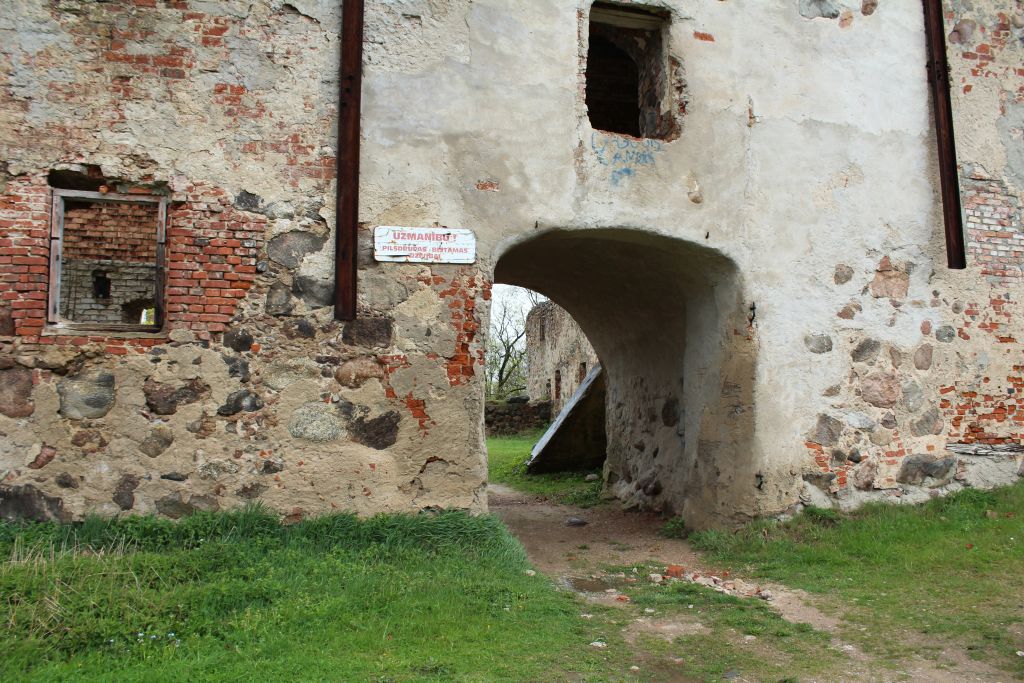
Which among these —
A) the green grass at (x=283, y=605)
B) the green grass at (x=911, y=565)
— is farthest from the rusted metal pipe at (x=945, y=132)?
the green grass at (x=283, y=605)

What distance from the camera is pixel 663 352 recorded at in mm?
8398

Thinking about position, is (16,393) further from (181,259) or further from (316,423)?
(316,423)

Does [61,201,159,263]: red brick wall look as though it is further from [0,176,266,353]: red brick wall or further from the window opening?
the window opening

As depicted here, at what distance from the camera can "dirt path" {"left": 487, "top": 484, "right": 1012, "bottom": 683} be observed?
12.7 ft

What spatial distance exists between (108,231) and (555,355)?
46.0 ft

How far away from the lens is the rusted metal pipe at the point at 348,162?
5.65m

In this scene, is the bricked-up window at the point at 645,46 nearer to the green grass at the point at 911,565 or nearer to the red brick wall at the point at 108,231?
the green grass at the point at 911,565

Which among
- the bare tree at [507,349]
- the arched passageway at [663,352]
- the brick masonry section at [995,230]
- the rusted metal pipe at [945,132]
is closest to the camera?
the arched passageway at [663,352]

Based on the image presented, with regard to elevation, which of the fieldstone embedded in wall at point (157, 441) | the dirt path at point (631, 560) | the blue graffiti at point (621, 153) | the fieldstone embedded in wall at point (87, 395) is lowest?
the dirt path at point (631, 560)

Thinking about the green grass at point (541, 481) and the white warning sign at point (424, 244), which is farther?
the green grass at point (541, 481)

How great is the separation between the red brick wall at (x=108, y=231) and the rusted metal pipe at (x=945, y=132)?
6.46 meters

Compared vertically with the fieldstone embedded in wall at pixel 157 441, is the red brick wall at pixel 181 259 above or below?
above

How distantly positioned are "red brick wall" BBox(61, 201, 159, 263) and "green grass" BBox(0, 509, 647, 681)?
191 cm

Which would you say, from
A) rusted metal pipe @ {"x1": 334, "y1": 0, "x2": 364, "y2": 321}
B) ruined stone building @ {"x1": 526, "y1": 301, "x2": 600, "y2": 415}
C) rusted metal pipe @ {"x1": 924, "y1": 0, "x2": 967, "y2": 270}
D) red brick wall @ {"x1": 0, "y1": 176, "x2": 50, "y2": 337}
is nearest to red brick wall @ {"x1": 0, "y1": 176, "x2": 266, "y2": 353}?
red brick wall @ {"x1": 0, "y1": 176, "x2": 50, "y2": 337}
